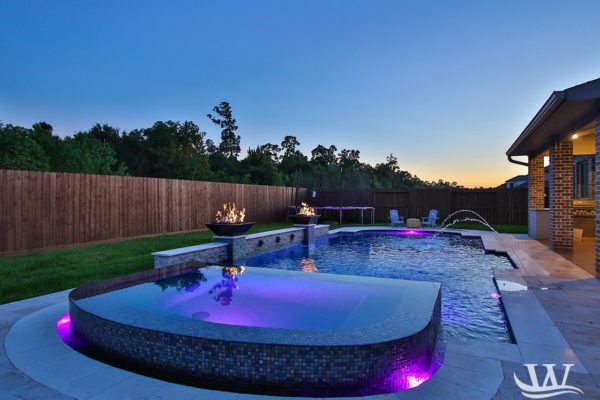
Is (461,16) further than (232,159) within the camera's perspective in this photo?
No

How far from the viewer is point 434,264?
8078 mm

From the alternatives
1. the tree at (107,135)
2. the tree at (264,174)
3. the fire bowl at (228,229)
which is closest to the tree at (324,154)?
the tree at (264,174)

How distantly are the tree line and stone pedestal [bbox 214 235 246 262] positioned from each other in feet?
39.0

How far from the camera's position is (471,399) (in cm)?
235

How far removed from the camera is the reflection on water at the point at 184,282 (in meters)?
5.34

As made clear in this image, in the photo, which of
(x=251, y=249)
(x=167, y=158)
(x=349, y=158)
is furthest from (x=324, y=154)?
(x=251, y=249)

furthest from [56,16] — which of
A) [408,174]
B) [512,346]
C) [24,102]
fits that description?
[408,174]

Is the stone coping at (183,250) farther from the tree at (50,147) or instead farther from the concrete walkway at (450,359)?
the tree at (50,147)

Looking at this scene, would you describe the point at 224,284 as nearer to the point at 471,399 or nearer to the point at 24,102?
the point at 471,399

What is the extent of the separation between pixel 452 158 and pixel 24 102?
2345 centimetres

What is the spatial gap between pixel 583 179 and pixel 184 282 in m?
Answer: 15.0

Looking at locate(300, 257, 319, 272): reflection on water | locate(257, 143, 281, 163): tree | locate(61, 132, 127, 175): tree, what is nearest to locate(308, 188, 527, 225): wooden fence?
locate(300, 257, 319, 272): reflection on water

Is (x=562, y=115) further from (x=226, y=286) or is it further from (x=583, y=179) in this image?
(x=583, y=179)

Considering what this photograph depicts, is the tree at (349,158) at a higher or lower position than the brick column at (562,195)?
higher
